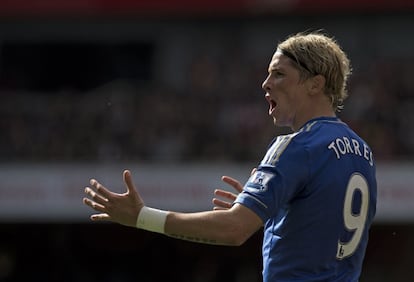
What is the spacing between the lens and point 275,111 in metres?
4.23

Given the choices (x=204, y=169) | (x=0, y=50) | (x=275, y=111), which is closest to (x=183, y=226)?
→ (x=275, y=111)

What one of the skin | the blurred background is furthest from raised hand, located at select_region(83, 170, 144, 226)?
the blurred background

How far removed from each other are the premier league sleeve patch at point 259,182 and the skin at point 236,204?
83 mm

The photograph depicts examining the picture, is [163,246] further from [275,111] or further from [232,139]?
[275,111]

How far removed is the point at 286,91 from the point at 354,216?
57cm

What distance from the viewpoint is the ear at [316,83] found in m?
4.16

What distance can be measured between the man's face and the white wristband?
26.2 inches

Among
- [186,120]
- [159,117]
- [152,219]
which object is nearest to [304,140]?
[152,219]

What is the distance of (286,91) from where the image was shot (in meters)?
4.19

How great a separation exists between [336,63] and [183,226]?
929mm

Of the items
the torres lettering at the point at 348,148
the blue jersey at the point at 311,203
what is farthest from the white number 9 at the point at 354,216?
the torres lettering at the point at 348,148

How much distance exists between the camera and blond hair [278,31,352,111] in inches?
163

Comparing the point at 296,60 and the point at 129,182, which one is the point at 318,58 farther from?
the point at 129,182

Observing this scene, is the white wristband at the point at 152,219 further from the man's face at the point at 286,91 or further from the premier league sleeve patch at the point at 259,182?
the man's face at the point at 286,91
